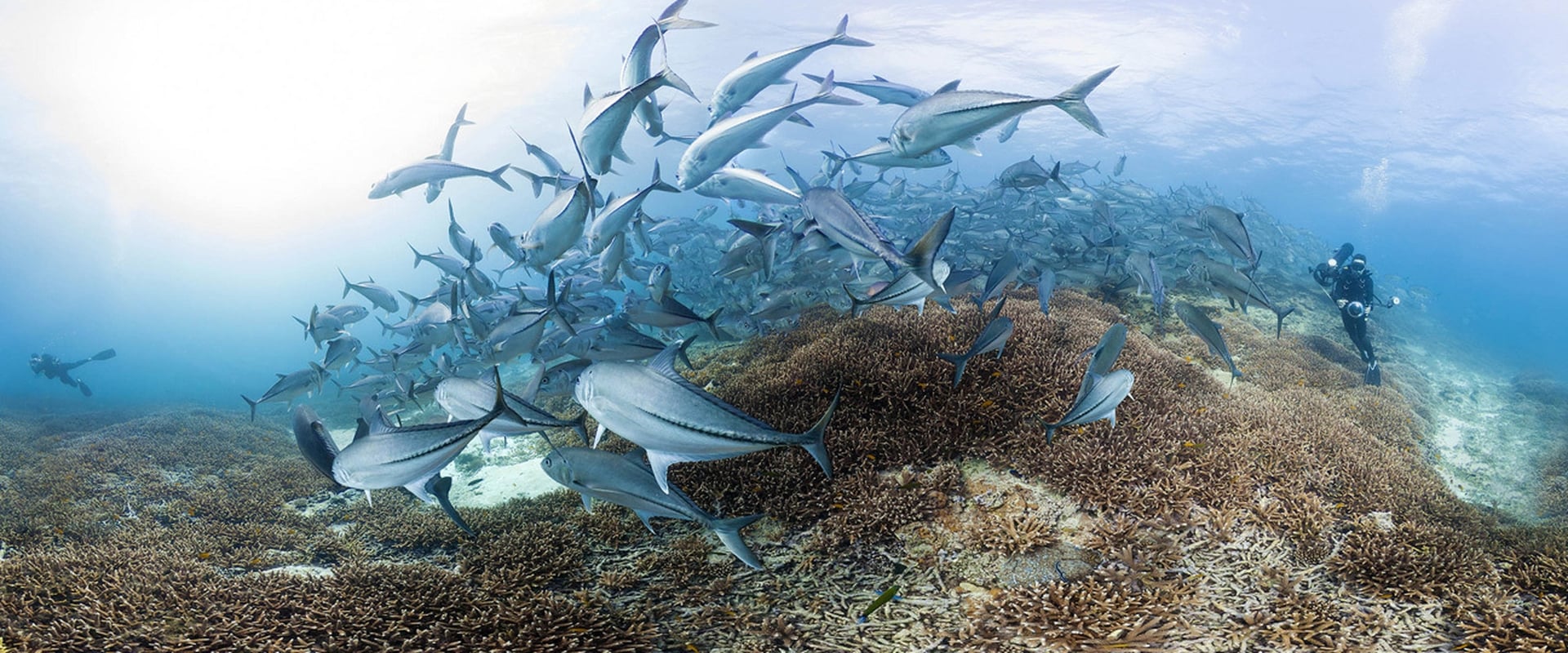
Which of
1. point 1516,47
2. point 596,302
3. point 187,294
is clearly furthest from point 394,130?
point 187,294

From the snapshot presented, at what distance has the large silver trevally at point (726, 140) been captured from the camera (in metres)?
3.77

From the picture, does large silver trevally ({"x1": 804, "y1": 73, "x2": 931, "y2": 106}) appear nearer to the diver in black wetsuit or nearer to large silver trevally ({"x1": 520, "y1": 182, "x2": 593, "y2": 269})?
large silver trevally ({"x1": 520, "y1": 182, "x2": 593, "y2": 269})

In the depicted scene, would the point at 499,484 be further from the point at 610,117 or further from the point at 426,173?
the point at 610,117

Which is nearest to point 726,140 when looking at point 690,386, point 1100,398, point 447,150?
point 690,386

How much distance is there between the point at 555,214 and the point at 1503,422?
70.3ft

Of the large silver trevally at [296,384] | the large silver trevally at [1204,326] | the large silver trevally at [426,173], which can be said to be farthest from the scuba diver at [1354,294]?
the large silver trevally at [296,384]

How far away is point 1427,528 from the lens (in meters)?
4.10

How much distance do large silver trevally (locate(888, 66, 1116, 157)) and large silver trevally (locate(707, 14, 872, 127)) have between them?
3.13ft

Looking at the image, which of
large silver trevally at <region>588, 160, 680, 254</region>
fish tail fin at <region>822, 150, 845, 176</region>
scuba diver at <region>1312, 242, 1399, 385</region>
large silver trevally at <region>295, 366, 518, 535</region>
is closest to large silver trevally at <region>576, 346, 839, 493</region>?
large silver trevally at <region>295, 366, 518, 535</region>

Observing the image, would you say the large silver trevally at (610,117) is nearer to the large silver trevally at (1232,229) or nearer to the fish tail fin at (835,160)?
the fish tail fin at (835,160)

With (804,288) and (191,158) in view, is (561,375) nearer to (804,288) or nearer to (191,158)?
(804,288)

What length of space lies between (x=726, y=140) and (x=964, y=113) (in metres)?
1.56

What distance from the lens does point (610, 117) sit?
3.58 metres

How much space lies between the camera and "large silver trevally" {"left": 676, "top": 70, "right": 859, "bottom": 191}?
3.77 metres
